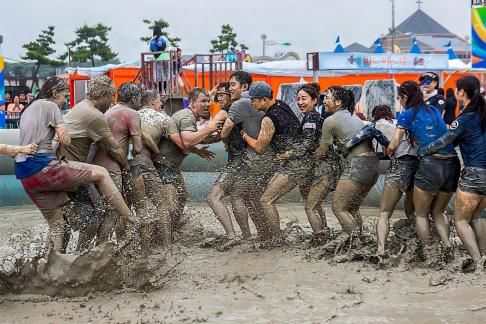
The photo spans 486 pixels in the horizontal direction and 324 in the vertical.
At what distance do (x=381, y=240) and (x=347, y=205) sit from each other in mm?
545

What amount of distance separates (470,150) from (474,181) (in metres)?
0.28

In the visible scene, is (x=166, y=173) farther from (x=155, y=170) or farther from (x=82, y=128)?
(x=82, y=128)

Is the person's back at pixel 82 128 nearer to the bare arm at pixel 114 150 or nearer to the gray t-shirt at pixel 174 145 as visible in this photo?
the bare arm at pixel 114 150

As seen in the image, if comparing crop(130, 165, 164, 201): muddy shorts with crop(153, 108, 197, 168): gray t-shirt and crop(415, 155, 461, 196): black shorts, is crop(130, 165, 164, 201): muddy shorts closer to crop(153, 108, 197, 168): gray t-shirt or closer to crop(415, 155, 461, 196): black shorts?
crop(153, 108, 197, 168): gray t-shirt

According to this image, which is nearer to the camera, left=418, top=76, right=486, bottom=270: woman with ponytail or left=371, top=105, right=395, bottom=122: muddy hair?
left=418, top=76, right=486, bottom=270: woman with ponytail

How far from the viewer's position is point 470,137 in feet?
19.8

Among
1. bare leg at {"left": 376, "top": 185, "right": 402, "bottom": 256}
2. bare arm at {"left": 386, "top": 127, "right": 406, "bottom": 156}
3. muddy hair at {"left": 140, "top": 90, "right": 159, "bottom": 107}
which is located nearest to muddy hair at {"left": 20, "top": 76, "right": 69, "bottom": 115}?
muddy hair at {"left": 140, "top": 90, "right": 159, "bottom": 107}

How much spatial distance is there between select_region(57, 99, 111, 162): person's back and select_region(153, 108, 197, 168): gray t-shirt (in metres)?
1.13

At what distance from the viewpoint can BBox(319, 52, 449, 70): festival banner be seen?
1709 centimetres

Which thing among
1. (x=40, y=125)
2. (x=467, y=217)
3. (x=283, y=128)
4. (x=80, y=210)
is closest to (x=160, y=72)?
(x=283, y=128)

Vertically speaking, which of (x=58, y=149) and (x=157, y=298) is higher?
(x=58, y=149)

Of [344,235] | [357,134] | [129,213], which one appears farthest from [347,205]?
[129,213]

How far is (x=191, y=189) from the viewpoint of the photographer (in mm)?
10547

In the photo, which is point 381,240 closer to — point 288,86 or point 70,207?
point 70,207
